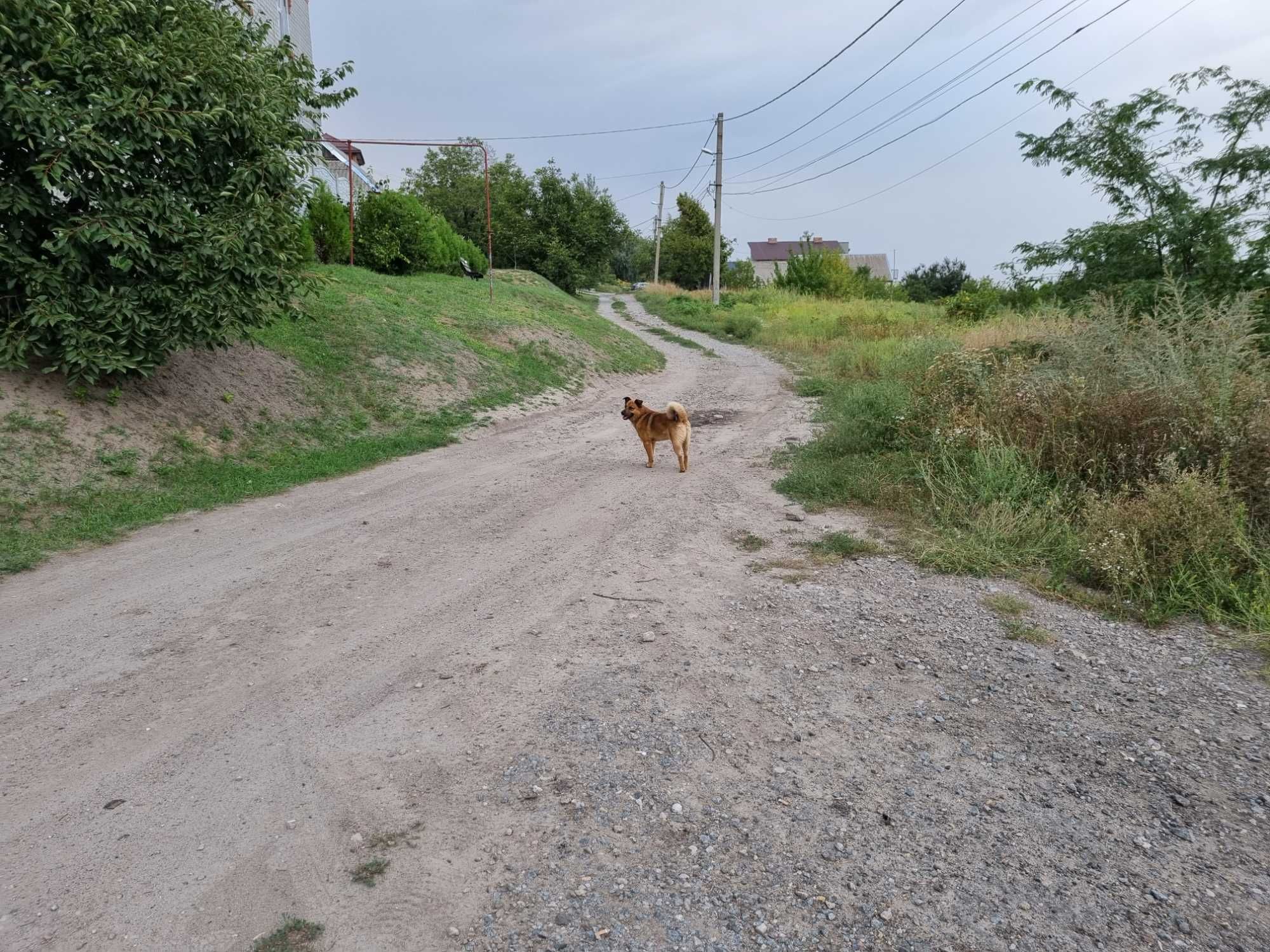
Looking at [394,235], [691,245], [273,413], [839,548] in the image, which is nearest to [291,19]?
[394,235]

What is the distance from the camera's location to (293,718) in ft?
11.9

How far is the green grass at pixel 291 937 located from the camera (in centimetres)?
234

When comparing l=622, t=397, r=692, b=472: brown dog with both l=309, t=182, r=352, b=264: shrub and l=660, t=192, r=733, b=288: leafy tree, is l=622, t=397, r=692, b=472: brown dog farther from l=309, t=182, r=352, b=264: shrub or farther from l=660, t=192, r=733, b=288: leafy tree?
l=660, t=192, r=733, b=288: leafy tree

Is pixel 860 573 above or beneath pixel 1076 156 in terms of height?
beneath

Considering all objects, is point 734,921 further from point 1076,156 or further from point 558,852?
point 1076,156

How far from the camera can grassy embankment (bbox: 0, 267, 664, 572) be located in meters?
7.14

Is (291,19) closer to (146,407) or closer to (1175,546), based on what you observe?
(146,407)

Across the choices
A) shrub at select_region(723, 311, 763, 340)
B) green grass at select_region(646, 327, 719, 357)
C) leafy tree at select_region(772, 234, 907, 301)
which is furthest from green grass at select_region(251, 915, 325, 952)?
leafy tree at select_region(772, 234, 907, 301)

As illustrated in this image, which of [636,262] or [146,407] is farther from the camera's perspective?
[636,262]

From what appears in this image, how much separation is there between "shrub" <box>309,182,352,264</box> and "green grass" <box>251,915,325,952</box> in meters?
20.7

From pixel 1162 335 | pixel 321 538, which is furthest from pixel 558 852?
pixel 1162 335

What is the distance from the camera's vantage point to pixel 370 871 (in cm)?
266

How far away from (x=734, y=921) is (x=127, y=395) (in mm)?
9030

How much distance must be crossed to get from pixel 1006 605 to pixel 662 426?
455 cm
